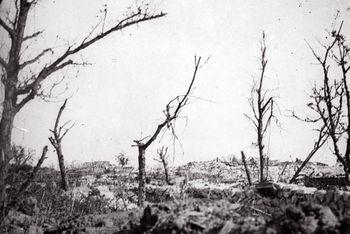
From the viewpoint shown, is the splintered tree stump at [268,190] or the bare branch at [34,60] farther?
the splintered tree stump at [268,190]

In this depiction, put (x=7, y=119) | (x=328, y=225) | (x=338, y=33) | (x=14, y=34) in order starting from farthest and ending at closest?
(x=338, y=33) → (x=14, y=34) → (x=7, y=119) → (x=328, y=225)

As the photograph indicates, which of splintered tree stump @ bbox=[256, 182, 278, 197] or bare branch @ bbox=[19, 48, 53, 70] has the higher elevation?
bare branch @ bbox=[19, 48, 53, 70]

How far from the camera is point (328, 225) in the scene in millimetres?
3818

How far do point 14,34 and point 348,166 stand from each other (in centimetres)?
1329

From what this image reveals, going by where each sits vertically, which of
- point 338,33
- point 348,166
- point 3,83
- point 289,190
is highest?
point 338,33

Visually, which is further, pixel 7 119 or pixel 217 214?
pixel 7 119

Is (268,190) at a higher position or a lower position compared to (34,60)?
lower

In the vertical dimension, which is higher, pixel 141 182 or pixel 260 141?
pixel 260 141

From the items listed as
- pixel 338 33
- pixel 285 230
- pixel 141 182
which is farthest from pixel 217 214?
pixel 338 33

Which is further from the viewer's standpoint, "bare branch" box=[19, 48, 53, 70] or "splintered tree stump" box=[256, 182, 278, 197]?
"splintered tree stump" box=[256, 182, 278, 197]

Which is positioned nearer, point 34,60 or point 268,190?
point 34,60

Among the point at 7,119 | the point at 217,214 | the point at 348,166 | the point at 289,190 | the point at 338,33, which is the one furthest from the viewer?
the point at 338,33

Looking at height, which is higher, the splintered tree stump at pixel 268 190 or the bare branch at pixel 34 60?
the bare branch at pixel 34 60

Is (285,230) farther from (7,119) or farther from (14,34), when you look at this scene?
(14,34)
